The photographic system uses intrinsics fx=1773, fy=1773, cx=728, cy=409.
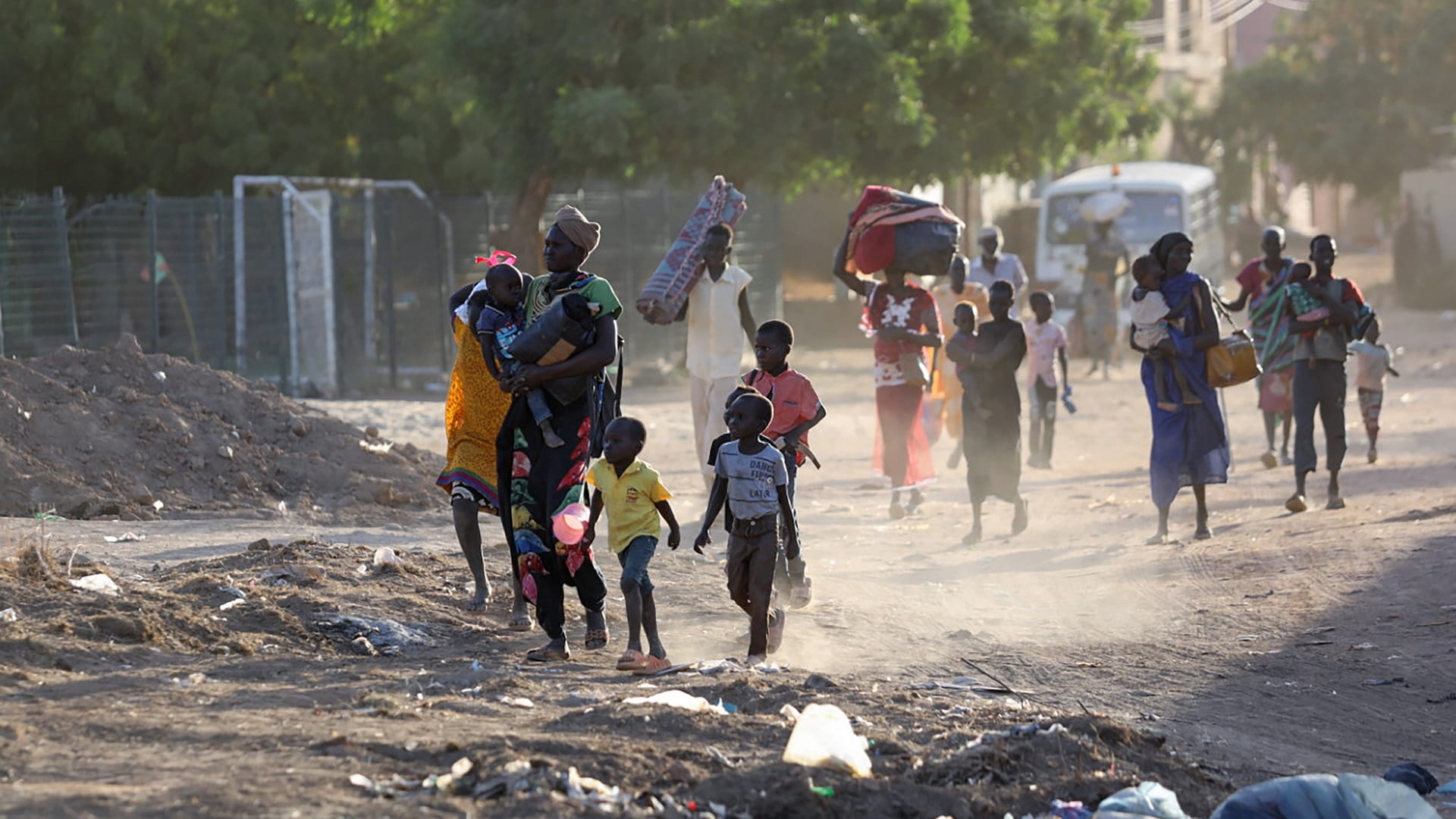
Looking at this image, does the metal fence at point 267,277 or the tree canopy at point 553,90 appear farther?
the tree canopy at point 553,90

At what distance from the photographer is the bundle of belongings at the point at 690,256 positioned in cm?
962

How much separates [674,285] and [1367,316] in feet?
16.0

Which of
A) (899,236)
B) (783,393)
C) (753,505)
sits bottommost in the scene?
(753,505)

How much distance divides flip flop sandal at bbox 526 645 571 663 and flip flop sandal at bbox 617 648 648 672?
0.90 feet

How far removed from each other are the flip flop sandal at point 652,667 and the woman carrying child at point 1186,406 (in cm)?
437

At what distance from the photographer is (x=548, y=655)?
6.60 m

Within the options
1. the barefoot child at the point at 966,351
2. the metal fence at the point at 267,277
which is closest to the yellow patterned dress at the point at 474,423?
the barefoot child at the point at 966,351

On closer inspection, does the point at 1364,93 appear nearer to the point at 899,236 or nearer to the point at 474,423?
the point at 899,236

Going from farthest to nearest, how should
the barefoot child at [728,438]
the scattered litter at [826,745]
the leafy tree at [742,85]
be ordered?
1. the leafy tree at [742,85]
2. the barefoot child at [728,438]
3. the scattered litter at [826,745]

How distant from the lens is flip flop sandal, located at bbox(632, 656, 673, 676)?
6375 mm

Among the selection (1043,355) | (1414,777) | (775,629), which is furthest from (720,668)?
(1043,355)

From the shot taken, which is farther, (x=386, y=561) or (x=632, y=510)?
(x=386, y=561)

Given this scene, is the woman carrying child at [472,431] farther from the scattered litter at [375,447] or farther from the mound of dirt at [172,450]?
the scattered litter at [375,447]

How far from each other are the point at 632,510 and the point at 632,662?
0.55m
